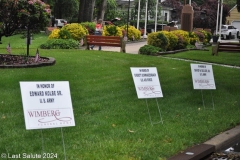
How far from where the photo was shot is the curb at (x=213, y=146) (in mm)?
7175

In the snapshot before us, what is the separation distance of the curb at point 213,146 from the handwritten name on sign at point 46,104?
1723mm

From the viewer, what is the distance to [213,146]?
785 centimetres

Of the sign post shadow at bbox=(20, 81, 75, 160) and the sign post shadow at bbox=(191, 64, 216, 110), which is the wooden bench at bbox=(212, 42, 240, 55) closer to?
the sign post shadow at bbox=(191, 64, 216, 110)

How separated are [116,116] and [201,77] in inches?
89.8

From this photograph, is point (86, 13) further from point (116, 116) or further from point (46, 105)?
point (46, 105)

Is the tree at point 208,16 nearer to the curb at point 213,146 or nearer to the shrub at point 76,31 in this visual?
the shrub at point 76,31

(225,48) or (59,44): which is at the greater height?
(59,44)

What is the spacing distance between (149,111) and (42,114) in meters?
3.99

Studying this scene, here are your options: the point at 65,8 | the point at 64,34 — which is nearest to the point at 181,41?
the point at 64,34

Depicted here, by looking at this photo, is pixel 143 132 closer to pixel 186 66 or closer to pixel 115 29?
pixel 186 66

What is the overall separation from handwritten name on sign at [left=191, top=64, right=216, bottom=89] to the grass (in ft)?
1.66

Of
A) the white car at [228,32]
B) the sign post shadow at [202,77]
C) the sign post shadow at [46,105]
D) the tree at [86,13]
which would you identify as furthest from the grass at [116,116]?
the white car at [228,32]

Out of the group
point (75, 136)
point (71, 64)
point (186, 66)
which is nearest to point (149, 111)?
point (75, 136)

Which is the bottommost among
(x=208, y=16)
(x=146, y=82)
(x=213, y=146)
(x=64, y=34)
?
(x=213, y=146)
